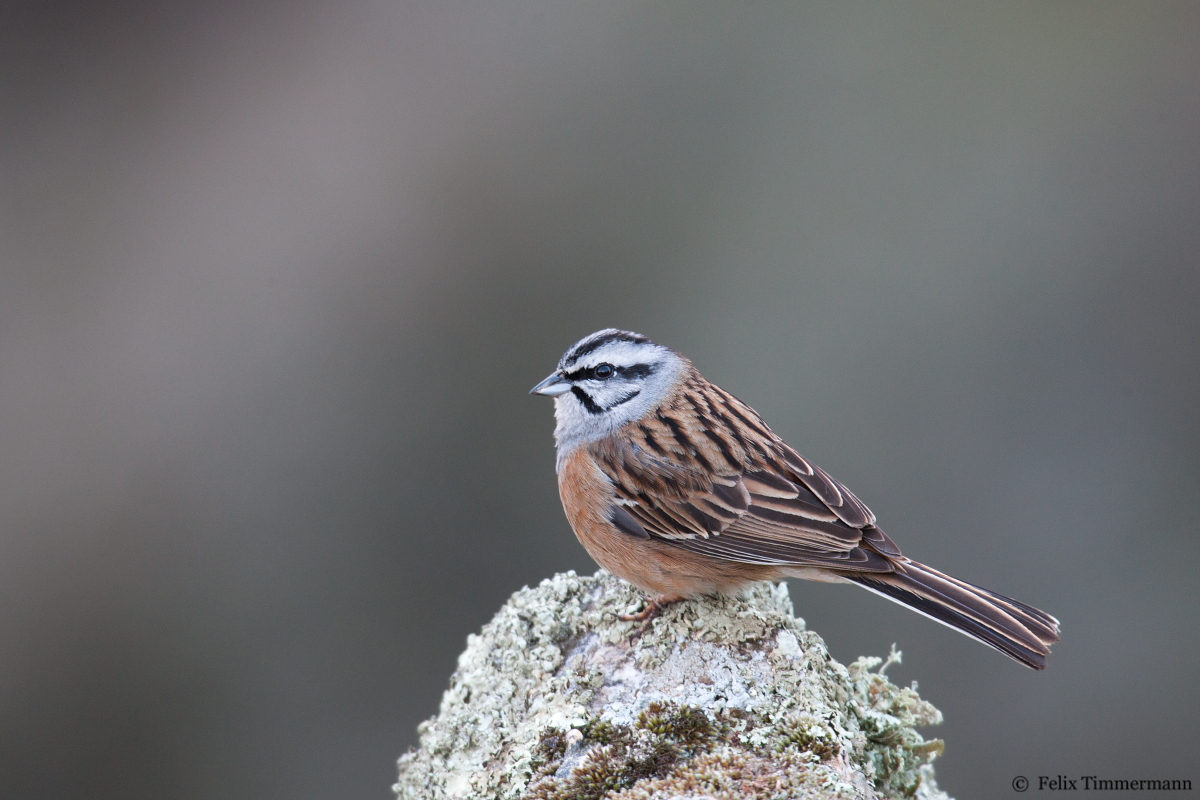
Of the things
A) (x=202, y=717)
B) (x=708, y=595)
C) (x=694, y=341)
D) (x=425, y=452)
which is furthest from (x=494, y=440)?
(x=708, y=595)

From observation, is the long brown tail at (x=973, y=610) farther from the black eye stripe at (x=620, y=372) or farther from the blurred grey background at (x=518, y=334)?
the blurred grey background at (x=518, y=334)

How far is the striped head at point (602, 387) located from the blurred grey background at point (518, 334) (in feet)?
8.68

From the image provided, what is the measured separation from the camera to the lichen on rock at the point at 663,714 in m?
3.58

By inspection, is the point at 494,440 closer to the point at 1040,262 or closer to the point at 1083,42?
the point at 1040,262

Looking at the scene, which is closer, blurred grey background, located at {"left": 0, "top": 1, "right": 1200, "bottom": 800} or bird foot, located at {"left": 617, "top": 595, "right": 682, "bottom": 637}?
bird foot, located at {"left": 617, "top": 595, "right": 682, "bottom": 637}

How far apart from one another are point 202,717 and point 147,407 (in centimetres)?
320

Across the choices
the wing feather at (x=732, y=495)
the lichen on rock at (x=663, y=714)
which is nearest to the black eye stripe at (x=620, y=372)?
the wing feather at (x=732, y=495)

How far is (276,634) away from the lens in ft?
28.4

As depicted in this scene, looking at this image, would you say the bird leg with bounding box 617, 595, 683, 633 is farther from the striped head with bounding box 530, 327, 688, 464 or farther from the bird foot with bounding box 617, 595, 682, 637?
the striped head with bounding box 530, 327, 688, 464

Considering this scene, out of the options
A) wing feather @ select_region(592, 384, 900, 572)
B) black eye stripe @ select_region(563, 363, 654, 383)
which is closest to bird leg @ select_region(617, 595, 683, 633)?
wing feather @ select_region(592, 384, 900, 572)

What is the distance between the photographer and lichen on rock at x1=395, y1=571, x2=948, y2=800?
358cm

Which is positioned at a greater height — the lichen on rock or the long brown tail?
the long brown tail

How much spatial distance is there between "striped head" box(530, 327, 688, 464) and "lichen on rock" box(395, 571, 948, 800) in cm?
120

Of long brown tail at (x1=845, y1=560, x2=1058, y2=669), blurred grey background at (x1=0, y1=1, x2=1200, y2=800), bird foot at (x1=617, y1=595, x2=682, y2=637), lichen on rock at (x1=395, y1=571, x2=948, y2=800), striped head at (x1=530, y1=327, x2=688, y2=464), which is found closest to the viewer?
lichen on rock at (x1=395, y1=571, x2=948, y2=800)
